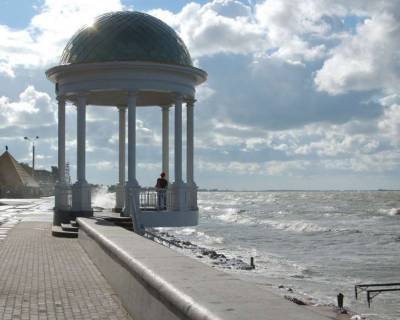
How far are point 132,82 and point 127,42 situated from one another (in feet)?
4.17

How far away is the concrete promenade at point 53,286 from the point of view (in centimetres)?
Result: 735

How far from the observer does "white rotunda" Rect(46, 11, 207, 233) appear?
1983cm

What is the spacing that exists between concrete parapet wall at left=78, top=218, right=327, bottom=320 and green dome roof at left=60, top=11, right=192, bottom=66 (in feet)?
36.8

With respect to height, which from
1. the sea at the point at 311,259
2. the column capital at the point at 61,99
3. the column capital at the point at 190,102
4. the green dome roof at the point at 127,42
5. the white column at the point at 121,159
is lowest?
the sea at the point at 311,259

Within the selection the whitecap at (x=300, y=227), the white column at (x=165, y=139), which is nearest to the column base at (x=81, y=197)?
the white column at (x=165, y=139)

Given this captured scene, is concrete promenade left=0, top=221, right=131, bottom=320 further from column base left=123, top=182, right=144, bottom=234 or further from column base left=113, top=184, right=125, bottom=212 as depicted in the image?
column base left=113, top=184, right=125, bottom=212

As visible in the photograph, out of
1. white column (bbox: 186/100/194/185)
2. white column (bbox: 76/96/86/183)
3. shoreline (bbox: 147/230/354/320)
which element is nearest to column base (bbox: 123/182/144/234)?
shoreline (bbox: 147/230/354/320)

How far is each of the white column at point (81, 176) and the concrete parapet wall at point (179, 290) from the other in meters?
11.4

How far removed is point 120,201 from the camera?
23.9m

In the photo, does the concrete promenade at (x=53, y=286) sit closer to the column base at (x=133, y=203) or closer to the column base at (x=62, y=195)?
the column base at (x=133, y=203)

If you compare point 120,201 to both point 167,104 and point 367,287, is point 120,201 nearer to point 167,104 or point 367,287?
point 167,104

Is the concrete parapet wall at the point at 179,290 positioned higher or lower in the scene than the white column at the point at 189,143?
lower

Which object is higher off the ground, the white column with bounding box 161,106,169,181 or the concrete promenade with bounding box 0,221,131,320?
the white column with bounding box 161,106,169,181

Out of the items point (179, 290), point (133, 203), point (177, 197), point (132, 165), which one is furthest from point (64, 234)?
point (179, 290)
